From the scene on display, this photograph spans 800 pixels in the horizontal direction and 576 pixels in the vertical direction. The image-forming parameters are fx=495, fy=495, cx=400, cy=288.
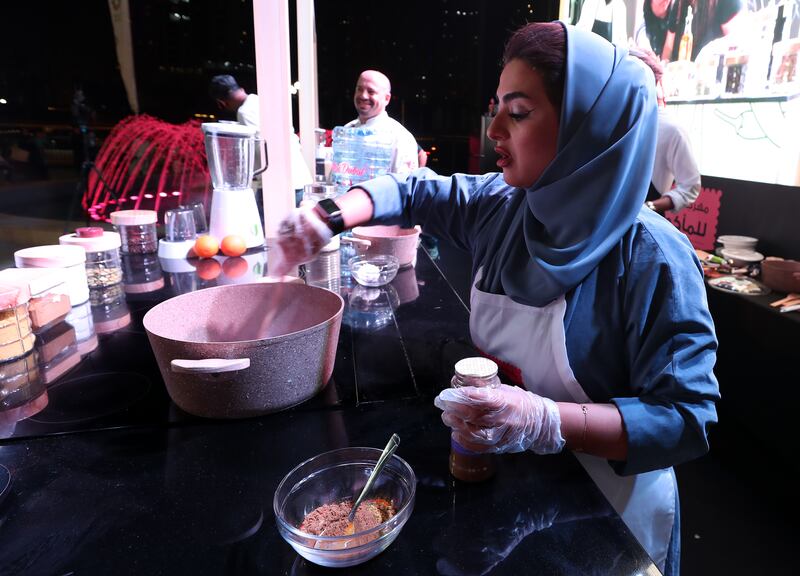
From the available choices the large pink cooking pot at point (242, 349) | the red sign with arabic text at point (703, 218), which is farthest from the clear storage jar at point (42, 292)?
the red sign with arabic text at point (703, 218)

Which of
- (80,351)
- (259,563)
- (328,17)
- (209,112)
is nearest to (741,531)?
(259,563)

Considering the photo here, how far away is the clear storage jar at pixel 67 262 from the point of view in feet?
4.23

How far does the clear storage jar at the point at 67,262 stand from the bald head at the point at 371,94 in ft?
6.46

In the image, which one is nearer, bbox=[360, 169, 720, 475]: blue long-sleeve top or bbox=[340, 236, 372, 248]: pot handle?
bbox=[360, 169, 720, 475]: blue long-sleeve top

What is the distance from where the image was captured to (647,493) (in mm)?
921

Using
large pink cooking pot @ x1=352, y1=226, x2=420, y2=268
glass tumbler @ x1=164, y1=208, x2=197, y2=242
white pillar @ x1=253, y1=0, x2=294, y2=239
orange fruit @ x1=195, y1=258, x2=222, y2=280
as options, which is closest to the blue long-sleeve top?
large pink cooking pot @ x1=352, y1=226, x2=420, y2=268

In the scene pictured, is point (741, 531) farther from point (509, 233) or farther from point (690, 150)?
point (690, 150)

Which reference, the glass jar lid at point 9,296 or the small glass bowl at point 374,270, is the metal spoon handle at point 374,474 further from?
the small glass bowl at point 374,270

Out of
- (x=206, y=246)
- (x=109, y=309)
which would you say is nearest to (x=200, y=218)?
(x=206, y=246)

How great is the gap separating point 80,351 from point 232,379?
1.83ft

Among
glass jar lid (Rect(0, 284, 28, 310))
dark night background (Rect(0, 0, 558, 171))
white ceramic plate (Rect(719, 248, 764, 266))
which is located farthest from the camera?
white ceramic plate (Rect(719, 248, 764, 266))

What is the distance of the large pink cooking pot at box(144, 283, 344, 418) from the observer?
76 centimetres

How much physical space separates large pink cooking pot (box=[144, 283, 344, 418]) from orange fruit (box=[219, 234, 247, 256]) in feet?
2.67

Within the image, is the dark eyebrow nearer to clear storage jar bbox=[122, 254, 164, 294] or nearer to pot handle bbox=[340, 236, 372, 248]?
pot handle bbox=[340, 236, 372, 248]
